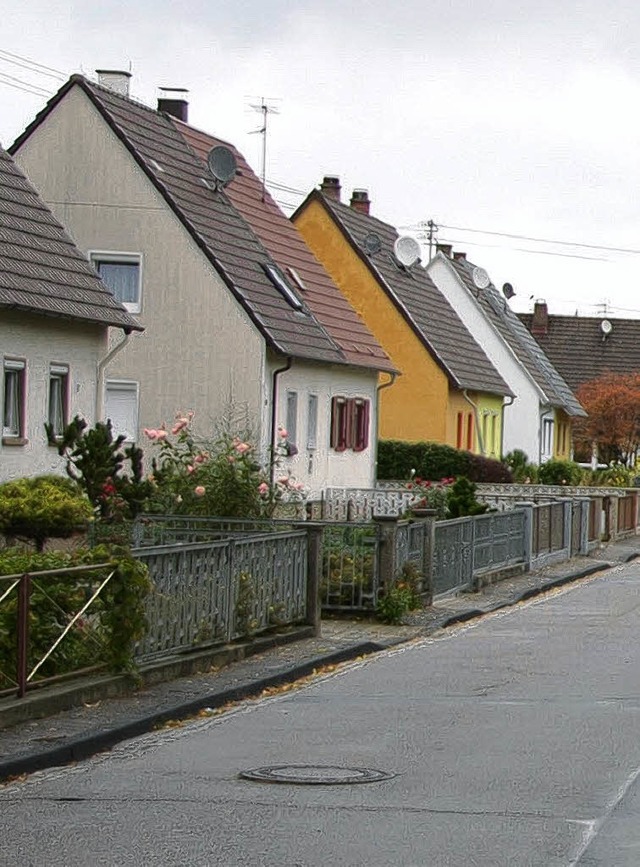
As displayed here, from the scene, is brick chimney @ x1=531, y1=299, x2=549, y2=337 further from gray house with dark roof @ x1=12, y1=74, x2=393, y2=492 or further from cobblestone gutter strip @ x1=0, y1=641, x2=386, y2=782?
cobblestone gutter strip @ x1=0, y1=641, x2=386, y2=782

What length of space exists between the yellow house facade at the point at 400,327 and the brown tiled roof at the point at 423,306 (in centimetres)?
4

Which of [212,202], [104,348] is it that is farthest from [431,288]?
[104,348]

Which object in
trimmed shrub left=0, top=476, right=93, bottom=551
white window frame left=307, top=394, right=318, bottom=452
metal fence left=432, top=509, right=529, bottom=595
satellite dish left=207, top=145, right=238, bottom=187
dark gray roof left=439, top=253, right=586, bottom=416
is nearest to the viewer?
trimmed shrub left=0, top=476, right=93, bottom=551

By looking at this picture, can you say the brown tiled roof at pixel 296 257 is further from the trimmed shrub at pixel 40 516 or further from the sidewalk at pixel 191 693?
the trimmed shrub at pixel 40 516

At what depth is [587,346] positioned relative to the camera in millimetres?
89312

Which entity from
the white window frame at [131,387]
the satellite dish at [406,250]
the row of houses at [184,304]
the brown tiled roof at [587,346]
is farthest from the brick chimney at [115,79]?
the brown tiled roof at [587,346]

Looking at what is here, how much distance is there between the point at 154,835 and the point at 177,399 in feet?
99.0

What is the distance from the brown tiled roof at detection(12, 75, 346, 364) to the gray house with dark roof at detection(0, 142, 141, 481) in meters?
7.78

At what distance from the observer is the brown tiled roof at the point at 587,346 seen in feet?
289

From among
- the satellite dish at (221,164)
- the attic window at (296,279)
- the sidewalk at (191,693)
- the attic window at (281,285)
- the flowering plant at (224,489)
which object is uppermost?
the satellite dish at (221,164)

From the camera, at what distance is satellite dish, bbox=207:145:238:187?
4153 centimetres

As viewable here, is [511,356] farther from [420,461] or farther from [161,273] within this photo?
[161,273]

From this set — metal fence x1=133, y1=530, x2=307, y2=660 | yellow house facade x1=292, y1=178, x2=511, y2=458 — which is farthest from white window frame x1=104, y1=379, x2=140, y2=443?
metal fence x1=133, y1=530, x2=307, y2=660

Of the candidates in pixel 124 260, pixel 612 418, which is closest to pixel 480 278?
pixel 612 418
